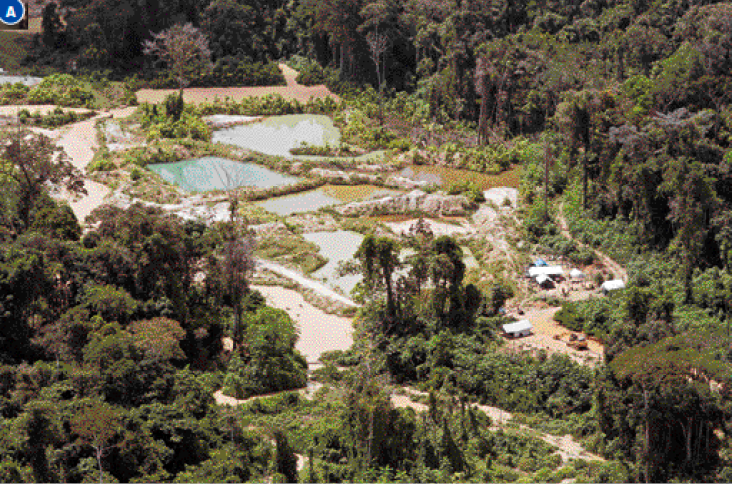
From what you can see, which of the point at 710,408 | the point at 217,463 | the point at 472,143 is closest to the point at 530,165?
the point at 472,143

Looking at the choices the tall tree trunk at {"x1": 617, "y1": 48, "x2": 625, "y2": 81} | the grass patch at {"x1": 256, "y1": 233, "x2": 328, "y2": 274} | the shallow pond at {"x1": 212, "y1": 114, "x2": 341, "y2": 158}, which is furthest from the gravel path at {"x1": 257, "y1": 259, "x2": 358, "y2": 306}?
the tall tree trunk at {"x1": 617, "y1": 48, "x2": 625, "y2": 81}

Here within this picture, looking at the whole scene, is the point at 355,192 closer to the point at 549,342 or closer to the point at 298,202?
the point at 298,202

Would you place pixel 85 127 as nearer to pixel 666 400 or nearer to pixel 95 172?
pixel 95 172

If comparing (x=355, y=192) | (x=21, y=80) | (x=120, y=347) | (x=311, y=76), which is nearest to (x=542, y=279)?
(x=355, y=192)

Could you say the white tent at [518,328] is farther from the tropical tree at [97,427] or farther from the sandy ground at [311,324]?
the tropical tree at [97,427]

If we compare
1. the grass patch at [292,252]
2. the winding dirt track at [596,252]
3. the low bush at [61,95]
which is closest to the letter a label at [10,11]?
the grass patch at [292,252]

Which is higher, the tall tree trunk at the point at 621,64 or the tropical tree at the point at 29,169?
the tall tree trunk at the point at 621,64
